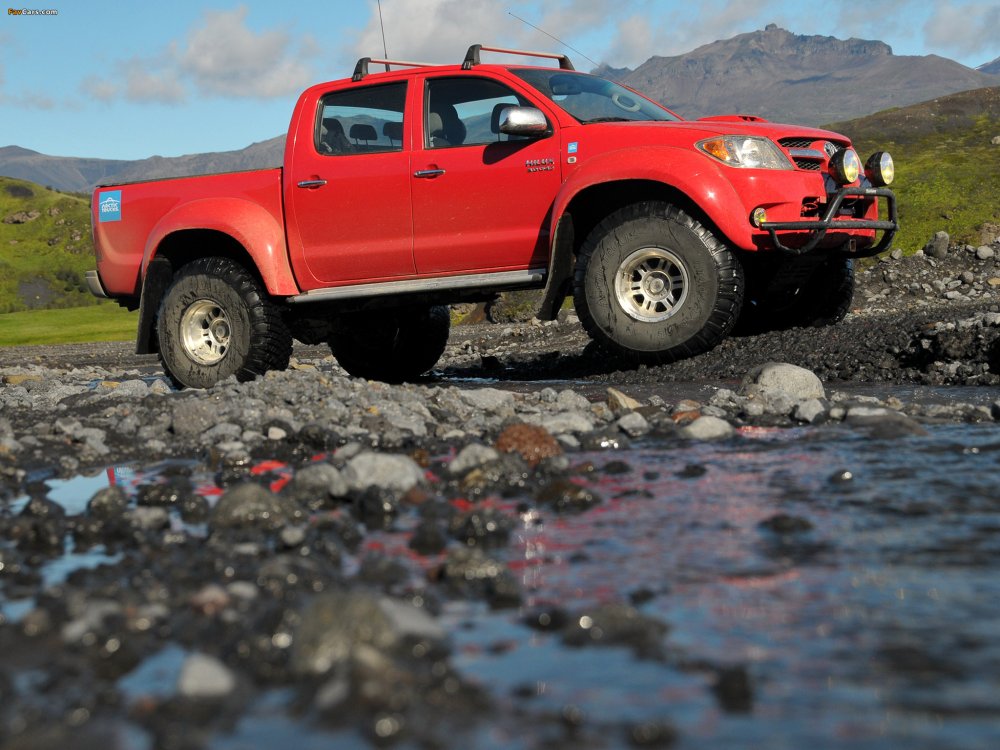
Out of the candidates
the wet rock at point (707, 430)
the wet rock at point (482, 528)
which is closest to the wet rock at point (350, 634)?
the wet rock at point (482, 528)

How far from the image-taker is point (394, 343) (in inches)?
428

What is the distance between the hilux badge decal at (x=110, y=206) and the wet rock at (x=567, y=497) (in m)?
6.26

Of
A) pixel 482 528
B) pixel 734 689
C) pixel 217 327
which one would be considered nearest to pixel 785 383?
pixel 482 528

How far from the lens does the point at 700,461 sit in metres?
4.98

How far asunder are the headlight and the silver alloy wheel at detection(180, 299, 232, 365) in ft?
12.9

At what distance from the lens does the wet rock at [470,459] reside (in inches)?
187

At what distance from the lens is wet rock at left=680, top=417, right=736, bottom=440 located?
5551 millimetres

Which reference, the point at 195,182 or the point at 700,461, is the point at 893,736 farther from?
the point at 195,182

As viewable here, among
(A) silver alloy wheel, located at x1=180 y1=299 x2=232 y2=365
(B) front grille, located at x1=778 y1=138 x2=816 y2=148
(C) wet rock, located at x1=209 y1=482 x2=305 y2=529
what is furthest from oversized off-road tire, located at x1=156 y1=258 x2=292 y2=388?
(C) wet rock, located at x1=209 y1=482 x2=305 y2=529

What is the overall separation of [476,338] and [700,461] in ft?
38.2

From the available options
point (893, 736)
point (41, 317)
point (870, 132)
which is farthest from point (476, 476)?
point (41, 317)

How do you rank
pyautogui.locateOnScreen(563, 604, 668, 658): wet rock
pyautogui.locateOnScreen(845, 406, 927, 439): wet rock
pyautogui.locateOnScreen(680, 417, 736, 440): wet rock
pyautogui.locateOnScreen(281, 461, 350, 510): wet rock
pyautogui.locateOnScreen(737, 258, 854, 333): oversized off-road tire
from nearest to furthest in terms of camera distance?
1. pyautogui.locateOnScreen(563, 604, 668, 658): wet rock
2. pyautogui.locateOnScreen(281, 461, 350, 510): wet rock
3. pyautogui.locateOnScreen(845, 406, 927, 439): wet rock
4. pyautogui.locateOnScreen(680, 417, 736, 440): wet rock
5. pyautogui.locateOnScreen(737, 258, 854, 333): oversized off-road tire

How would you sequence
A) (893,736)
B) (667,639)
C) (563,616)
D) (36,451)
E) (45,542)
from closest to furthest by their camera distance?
(893,736), (667,639), (563,616), (45,542), (36,451)

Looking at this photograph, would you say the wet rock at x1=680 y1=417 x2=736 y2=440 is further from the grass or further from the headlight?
the grass
